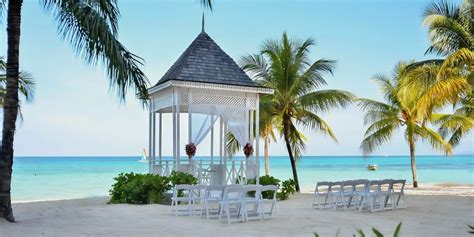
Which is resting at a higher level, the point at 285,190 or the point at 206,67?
the point at 206,67

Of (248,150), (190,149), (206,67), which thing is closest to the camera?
(190,149)

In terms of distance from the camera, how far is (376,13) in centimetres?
2609

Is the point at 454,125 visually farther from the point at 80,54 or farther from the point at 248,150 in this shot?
the point at 80,54

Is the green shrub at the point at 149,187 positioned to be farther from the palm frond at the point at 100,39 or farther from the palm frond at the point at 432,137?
the palm frond at the point at 432,137

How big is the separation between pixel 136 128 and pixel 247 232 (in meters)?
37.5

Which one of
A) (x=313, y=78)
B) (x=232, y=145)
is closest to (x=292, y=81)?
(x=313, y=78)

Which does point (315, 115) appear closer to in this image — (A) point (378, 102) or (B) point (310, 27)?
(A) point (378, 102)

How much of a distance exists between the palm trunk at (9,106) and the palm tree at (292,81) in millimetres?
10586

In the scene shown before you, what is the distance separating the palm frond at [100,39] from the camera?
378 inches

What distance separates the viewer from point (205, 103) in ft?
51.1

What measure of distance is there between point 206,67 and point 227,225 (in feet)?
22.9

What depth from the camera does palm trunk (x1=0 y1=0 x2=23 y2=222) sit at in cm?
970

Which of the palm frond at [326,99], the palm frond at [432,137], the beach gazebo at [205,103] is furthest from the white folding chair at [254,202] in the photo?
the palm frond at [432,137]

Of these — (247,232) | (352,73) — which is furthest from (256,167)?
(352,73)
